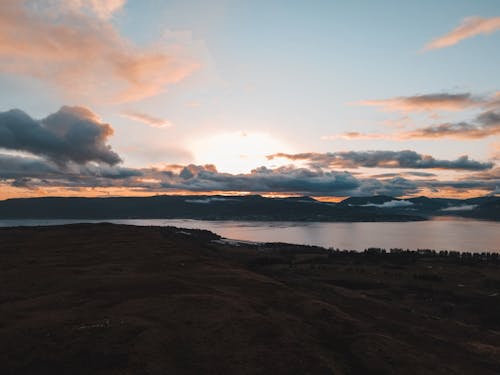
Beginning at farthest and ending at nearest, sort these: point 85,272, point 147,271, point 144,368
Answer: point 147,271 < point 85,272 < point 144,368

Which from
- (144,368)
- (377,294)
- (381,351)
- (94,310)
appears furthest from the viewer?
(377,294)

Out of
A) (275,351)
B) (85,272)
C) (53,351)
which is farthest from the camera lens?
(85,272)

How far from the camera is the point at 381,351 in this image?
26734 mm

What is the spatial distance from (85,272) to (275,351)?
3511 centimetres

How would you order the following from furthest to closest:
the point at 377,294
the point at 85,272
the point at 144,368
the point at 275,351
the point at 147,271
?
the point at 377,294
the point at 147,271
the point at 85,272
the point at 275,351
the point at 144,368

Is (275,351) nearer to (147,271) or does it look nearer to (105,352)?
(105,352)

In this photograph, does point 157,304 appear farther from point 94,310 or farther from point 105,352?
point 105,352

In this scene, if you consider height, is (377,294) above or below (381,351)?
below

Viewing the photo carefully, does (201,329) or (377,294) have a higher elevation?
(201,329)

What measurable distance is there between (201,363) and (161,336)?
4600 mm

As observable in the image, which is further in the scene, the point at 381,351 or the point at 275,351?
the point at 381,351

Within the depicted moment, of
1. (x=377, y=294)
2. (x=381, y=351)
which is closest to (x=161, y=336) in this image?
(x=381, y=351)

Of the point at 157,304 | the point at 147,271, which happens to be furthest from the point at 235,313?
the point at 147,271

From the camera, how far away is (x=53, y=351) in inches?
878
